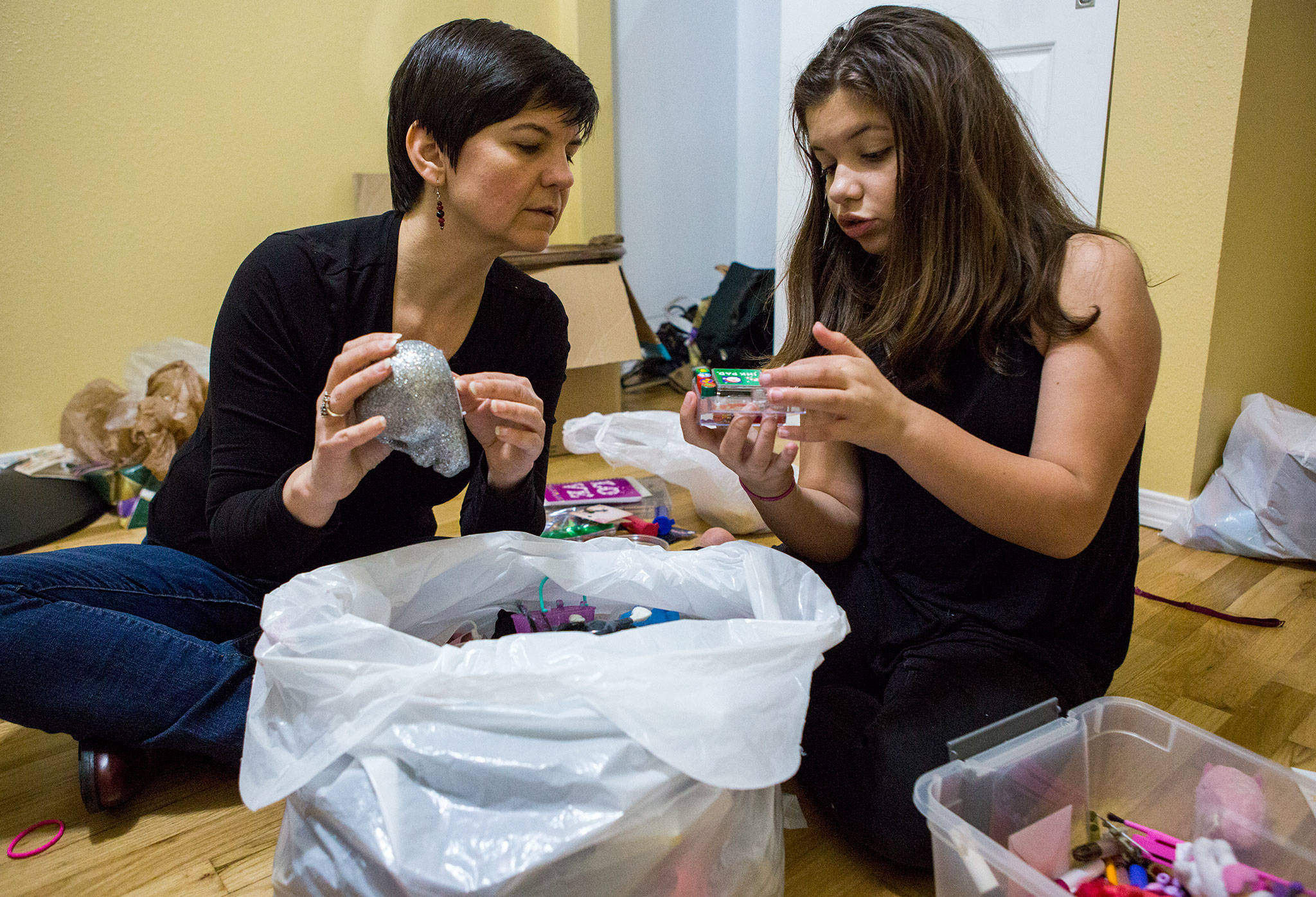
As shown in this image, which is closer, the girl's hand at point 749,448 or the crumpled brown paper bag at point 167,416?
the girl's hand at point 749,448

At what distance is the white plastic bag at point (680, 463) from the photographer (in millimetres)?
1739

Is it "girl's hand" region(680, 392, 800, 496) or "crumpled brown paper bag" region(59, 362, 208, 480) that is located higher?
"girl's hand" region(680, 392, 800, 496)

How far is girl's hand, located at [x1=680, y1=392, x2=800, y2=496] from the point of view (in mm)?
867

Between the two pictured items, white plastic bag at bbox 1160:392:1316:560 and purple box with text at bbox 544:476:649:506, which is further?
purple box with text at bbox 544:476:649:506

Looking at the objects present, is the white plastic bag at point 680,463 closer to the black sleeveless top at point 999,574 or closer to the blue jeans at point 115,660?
the black sleeveless top at point 999,574

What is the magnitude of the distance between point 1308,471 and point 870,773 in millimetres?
1185

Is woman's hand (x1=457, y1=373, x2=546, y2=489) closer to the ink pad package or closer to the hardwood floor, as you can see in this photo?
the ink pad package

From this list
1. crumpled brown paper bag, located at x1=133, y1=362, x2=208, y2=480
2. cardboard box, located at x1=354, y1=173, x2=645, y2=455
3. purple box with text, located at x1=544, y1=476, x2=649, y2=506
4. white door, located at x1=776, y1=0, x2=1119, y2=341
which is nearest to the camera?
white door, located at x1=776, y1=0, x2=1119, y2=341

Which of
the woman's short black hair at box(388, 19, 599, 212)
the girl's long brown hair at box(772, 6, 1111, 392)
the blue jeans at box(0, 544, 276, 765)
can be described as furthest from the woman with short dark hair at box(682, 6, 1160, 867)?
the blue jeans at box(0, 544, 276, 765)

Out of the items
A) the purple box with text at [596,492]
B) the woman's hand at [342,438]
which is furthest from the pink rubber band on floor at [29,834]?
the purple box with text at [596,492]

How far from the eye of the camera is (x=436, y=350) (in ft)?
2.66

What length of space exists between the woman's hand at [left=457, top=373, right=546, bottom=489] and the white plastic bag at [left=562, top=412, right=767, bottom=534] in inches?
31.6

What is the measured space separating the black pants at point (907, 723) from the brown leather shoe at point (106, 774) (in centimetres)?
69

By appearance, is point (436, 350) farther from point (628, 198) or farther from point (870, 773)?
point (628, 198)
